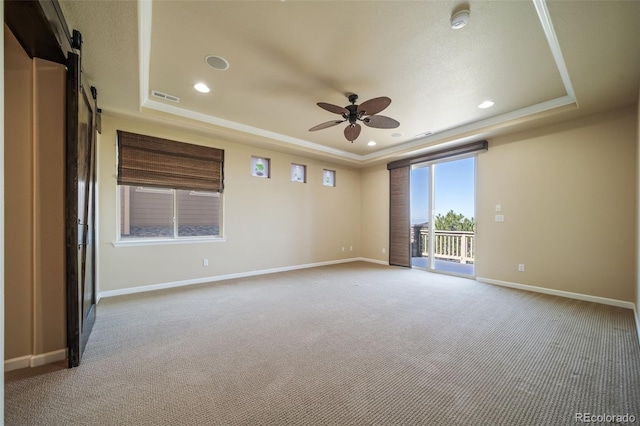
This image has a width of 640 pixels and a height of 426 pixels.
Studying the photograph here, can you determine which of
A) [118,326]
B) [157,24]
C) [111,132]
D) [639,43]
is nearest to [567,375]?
[639,43]

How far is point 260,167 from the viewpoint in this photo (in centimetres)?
515

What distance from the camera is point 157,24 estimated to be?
6.99 feet

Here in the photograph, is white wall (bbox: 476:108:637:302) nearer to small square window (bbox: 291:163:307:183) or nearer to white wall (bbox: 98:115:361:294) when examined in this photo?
white wall (bbox: 98:115:361:294)

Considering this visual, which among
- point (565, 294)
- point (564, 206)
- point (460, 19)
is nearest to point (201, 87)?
point (460, 19)

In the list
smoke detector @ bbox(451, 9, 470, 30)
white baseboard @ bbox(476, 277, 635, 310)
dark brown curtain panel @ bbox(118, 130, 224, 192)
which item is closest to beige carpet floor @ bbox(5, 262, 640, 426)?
white baseboard @ bbox(476, 277, 635, 310)

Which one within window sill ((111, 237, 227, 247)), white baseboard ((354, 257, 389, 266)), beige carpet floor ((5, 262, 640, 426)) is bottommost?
white baseboard ((354, 257, 389, 266))

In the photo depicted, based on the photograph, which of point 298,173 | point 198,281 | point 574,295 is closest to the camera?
point 574,295

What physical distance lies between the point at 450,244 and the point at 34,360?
7.08m

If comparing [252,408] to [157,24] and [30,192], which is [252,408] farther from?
[157,24]

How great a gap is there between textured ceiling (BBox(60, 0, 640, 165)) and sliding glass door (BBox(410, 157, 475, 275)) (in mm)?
1505

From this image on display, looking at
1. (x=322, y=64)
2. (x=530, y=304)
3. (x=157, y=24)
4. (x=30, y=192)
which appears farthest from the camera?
(x=530, y=304)

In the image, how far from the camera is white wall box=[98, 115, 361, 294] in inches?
143

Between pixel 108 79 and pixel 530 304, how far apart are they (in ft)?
19.0

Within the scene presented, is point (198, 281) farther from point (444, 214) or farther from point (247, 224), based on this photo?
point (444, 214)
